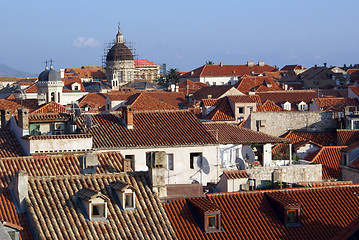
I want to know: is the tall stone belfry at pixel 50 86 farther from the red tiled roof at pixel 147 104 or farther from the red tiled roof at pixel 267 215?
the red tiled roof at pixel 267 215

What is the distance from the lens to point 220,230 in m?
23.2

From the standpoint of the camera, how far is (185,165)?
3622 centimetres

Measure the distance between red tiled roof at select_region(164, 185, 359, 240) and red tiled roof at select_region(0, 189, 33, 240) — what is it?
4148 millimetres

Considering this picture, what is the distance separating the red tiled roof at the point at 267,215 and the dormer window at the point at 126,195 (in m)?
1.63

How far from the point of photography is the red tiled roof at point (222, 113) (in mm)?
61856

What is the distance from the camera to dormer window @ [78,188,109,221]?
21.1 meters

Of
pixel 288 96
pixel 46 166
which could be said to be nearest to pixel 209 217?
pixel 46 166

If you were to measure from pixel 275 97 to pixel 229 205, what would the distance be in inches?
2888

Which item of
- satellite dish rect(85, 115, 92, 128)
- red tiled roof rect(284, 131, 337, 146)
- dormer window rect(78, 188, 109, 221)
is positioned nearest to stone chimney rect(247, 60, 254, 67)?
red tiled roof rect(284, 131, 337, 146)

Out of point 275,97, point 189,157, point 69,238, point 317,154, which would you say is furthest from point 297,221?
point 275,97

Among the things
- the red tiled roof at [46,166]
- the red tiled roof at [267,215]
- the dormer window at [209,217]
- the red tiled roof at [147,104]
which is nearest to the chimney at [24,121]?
the red tiled roof at [46,166]

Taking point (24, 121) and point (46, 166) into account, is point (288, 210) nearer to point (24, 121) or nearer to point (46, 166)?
point (46, 166)

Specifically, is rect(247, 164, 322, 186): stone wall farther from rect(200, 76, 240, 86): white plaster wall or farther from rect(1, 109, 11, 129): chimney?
rect(200, 76, 240, 86): white plaster wall

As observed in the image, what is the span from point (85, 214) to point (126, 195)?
3.96ft
